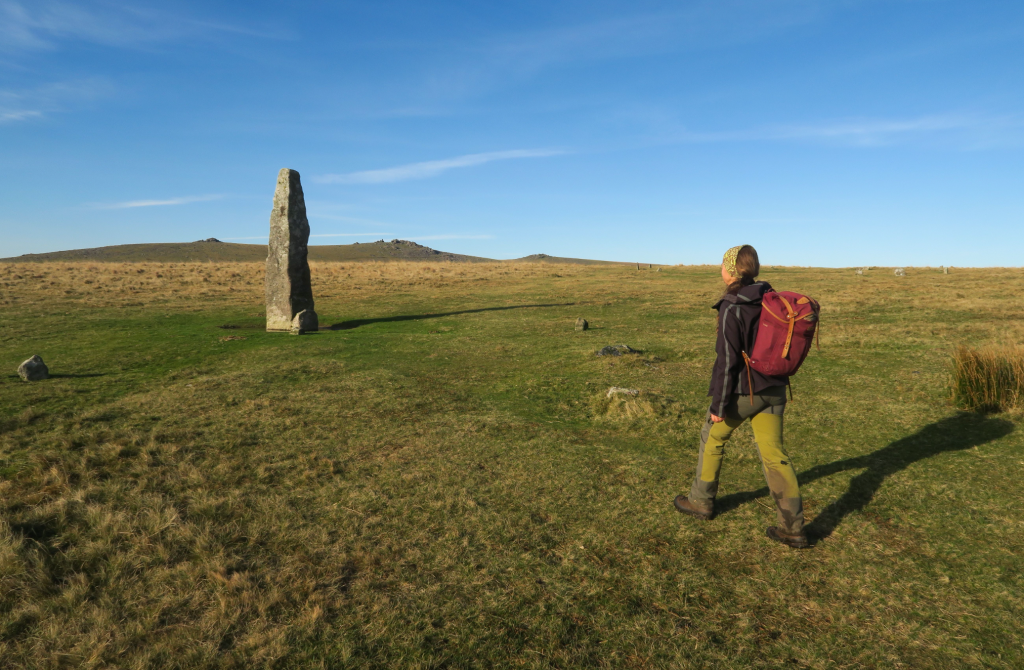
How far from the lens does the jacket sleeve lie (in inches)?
193

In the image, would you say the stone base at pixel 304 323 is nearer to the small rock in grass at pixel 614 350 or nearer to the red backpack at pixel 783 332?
the small rock in grass at pixel 614 350

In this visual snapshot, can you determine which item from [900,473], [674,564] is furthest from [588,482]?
[900,473]

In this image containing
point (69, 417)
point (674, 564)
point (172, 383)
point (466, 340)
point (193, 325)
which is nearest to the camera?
point (674, 564)

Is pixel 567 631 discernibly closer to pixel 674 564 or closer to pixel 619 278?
pixel 674 564

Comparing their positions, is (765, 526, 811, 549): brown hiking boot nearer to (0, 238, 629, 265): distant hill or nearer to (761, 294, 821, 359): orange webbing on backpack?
(761, 294, 821, 359): orange webbing on backpack

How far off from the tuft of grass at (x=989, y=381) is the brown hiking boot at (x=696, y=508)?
6.36 m

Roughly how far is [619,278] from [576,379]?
30142mm

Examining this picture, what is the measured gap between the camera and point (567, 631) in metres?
3.88

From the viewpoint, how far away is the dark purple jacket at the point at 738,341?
484 centimetres

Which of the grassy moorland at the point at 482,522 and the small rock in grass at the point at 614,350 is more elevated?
the small rock in grass at the point at 614,350

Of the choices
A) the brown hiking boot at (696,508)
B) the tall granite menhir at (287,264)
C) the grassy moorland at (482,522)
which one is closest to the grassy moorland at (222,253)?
the tall granite menhir at (287,264)

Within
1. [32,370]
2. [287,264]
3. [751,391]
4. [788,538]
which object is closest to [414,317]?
[287,264]

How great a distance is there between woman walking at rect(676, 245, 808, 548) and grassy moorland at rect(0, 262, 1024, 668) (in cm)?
44

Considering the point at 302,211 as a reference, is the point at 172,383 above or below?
below
